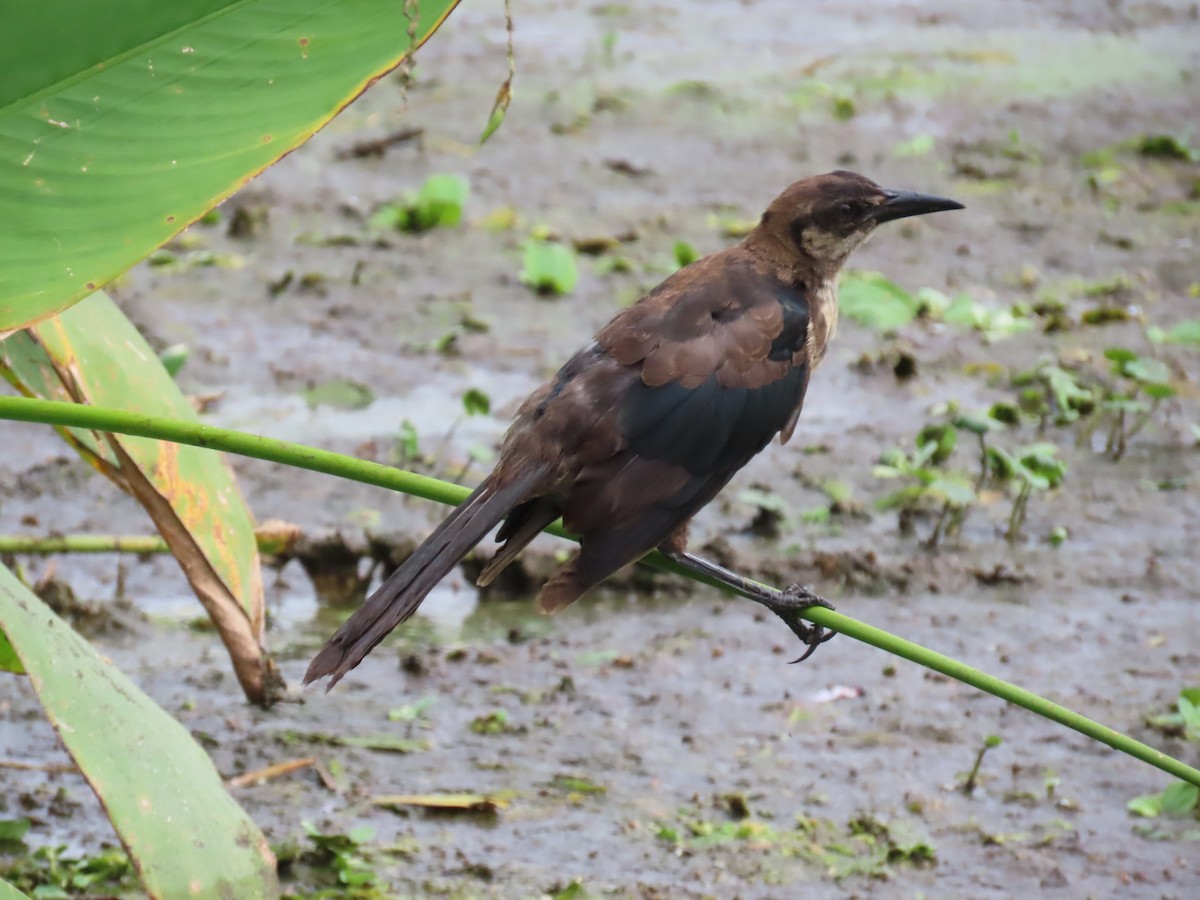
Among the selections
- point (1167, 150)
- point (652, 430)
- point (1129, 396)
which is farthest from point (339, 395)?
point (1167, 150)

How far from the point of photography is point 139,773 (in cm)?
247

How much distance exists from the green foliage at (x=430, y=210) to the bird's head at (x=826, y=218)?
408 cm

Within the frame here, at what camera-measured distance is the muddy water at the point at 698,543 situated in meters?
3.82

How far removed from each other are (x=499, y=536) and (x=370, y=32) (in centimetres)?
99

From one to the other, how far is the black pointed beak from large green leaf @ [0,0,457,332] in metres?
1.66

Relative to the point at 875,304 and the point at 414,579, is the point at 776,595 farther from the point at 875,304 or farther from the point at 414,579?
the point at 875,304

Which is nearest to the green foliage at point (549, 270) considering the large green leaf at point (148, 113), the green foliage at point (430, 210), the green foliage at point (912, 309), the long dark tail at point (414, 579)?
the green foliage at point (430, 210)

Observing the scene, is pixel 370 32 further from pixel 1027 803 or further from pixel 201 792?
pixel 1027 803

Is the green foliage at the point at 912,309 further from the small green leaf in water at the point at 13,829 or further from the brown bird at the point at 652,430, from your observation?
the small green leaf in water at the point at 13,829

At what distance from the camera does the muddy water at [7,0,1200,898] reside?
3.82 metres

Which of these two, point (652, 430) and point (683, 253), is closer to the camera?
point (652, 430)

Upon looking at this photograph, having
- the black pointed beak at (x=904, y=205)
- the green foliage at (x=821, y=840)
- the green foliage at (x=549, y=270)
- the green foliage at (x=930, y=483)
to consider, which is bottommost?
the green foliage at (x=821, y=840)

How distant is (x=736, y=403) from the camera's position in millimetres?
3268

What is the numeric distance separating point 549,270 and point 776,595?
168 inches
